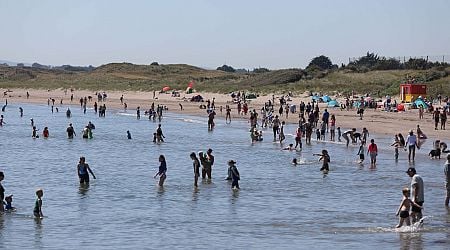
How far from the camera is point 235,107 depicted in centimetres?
6894

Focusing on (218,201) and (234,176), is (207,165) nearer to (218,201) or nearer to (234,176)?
(234,176)

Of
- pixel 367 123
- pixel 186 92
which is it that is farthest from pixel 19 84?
pixel 367 123

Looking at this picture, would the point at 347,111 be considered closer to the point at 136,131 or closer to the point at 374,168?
the point at 136,131

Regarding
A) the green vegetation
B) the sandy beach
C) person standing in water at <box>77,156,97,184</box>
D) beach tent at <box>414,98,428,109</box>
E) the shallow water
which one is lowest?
the shallow water

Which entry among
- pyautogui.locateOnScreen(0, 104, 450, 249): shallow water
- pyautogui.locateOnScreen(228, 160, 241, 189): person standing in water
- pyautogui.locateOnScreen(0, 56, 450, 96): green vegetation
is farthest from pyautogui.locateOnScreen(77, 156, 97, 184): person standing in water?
pyautogui.locateOnScreen(0, 56, 450, 96): green vegetation

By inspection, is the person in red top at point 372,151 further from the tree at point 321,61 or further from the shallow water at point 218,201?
the tree at point 321,61

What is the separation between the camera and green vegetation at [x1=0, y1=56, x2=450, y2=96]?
71.4 meters

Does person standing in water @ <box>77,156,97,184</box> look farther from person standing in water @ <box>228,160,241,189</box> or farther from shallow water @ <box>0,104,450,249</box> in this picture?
person standing in water @ <box>228,160,241,189</box>

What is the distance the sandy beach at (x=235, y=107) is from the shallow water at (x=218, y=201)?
6405mm

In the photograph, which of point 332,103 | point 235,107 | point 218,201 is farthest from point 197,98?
point 218,201

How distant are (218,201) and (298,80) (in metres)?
63.7

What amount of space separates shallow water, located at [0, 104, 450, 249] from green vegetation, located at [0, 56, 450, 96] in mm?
32600

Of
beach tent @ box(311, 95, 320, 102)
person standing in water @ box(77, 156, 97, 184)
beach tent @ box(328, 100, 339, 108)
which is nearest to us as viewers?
person standing in water @ box(77, 156, 97, 184)

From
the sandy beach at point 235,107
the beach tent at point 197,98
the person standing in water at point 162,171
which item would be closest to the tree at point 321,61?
the sandy beach at point 235,107
